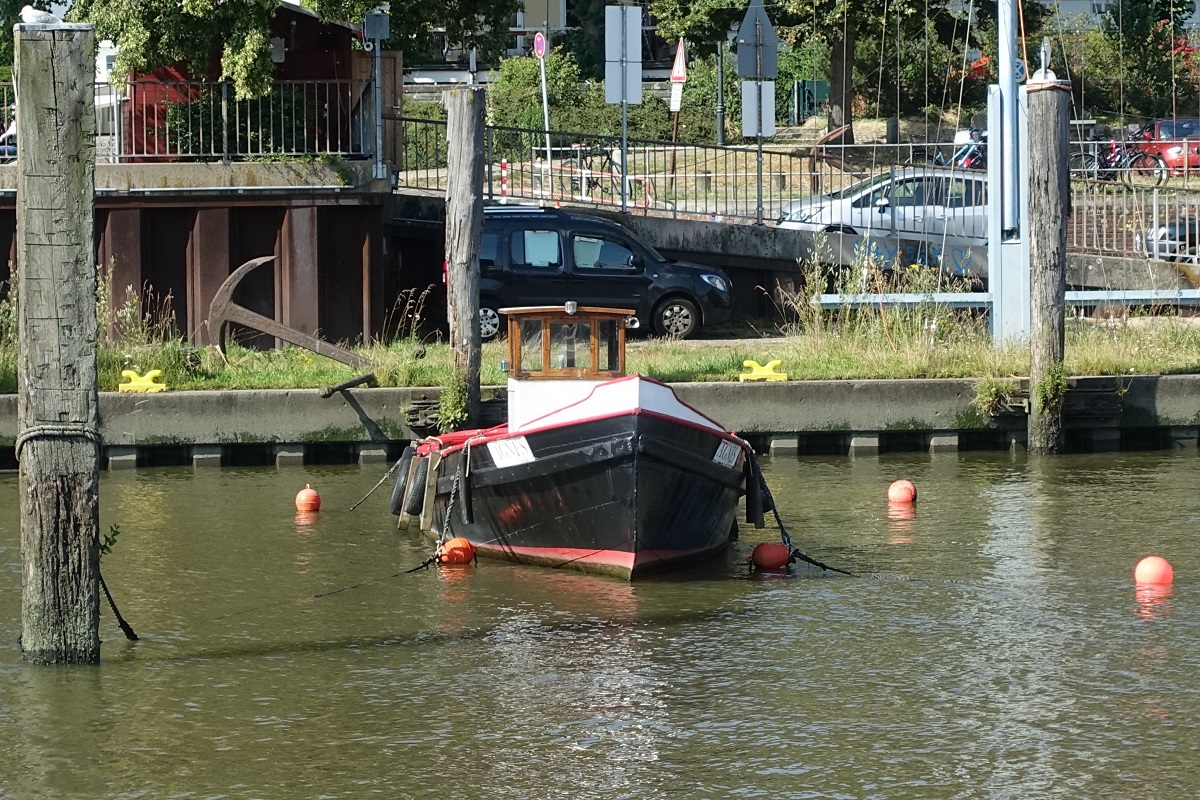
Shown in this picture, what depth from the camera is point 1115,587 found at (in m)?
12.3

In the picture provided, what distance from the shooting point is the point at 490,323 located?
22.2 meters

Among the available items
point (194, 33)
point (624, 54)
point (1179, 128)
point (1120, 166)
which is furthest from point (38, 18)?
point (1179, 128)

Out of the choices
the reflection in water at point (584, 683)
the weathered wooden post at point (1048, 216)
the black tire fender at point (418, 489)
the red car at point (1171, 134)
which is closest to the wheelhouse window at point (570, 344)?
the black tire fender at point (418, 489)

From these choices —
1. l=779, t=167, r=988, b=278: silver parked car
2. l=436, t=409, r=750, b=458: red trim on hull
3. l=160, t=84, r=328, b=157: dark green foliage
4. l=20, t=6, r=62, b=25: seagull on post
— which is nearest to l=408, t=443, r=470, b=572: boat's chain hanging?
l=436, t=409, r=750, b=458: red trim on hull

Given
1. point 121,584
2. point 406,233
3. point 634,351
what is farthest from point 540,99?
point 121,584

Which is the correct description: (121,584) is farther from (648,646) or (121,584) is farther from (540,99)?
(540,99)

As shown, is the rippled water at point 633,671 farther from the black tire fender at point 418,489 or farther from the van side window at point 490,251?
the van side window at point 490,251

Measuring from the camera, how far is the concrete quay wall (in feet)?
58.7

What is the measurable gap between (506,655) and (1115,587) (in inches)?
162

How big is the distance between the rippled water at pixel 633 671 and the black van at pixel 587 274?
7.69 metres

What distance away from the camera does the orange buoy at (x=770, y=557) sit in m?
13.1

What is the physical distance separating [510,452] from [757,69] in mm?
16855

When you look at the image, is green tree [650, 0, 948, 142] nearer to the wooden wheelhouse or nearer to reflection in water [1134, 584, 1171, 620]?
the wooden wheelhouse

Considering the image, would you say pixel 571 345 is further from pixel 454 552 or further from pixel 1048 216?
pixel 1048 216
